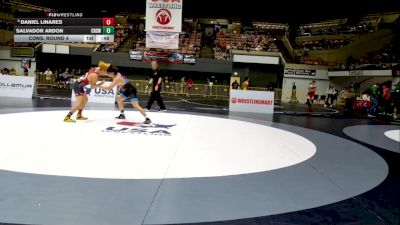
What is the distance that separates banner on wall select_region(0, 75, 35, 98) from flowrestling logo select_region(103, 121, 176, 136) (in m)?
7.83

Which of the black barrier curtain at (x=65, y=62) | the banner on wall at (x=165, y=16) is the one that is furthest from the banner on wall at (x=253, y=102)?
the black barrier curtain at (x=65, y=62)

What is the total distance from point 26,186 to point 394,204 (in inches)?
123

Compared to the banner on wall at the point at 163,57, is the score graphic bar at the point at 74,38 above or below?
below

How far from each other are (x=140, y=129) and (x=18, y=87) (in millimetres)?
9177

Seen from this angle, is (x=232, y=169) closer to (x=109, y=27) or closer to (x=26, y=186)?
(x=26, y=186)

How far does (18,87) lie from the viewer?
1323 centimetres

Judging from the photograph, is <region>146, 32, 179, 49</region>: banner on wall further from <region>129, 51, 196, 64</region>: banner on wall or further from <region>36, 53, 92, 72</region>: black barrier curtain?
<region>36, 53, 92, 72</region>: black barrier curtain

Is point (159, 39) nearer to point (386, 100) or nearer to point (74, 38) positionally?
point (74, 38)

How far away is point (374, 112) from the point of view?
14.4 m

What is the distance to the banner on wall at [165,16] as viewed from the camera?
396 inches

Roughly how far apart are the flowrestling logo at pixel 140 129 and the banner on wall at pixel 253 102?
5.98 m

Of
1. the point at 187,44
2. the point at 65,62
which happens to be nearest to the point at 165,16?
the point at 187,44
